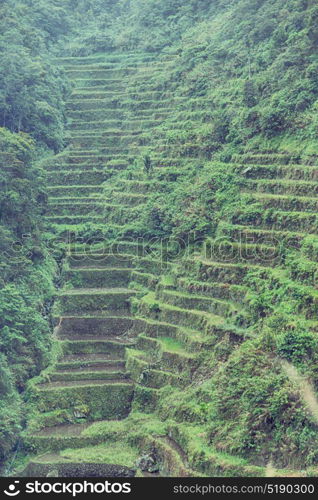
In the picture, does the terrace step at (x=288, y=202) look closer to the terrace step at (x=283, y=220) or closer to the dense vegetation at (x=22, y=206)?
the terrace step at (x=283, y=220)

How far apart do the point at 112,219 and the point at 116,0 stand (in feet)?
68.3

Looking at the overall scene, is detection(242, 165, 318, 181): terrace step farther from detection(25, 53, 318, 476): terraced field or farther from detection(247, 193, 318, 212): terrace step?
detection(247, 193, 318, 212): terrace step

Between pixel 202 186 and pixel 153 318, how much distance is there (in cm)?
488

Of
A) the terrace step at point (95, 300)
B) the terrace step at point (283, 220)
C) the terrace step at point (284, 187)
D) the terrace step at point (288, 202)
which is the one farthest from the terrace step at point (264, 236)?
the terrace step at point (95, 300)

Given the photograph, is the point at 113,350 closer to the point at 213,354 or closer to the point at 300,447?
the point at 213,354

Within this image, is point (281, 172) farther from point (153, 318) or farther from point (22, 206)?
point (22, 206)

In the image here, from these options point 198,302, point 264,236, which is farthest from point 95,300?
point 264,236

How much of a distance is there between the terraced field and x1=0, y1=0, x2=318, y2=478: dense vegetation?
4.5 inches

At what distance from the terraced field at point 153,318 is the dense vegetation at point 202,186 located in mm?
114

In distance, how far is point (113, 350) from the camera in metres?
35.0

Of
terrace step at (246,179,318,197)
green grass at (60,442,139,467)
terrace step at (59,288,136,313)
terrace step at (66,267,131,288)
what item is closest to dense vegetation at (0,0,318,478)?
terrace step at (246,179,318,197)

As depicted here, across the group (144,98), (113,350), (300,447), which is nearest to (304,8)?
(144,98)

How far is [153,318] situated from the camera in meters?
34.6

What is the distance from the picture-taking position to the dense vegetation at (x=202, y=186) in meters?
29.0
